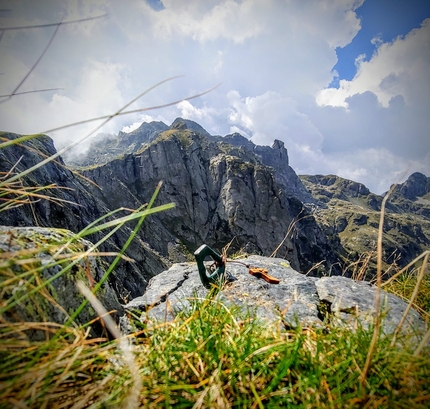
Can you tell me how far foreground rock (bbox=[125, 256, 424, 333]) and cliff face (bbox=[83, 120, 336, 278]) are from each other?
116279 mm

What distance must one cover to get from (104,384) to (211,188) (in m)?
146

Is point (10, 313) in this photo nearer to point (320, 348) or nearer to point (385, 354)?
point (320, 348)

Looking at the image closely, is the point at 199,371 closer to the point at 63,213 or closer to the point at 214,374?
the point at 214,374

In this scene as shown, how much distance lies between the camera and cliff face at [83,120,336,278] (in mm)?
126688

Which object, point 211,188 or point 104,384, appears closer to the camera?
point 104,384

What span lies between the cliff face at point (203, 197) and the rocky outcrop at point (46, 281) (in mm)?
118335

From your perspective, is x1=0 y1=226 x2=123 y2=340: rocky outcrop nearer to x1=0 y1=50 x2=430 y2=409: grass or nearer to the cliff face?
x1=0 y1=50 x2=430 y2=409: grass

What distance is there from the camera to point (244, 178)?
141 metres

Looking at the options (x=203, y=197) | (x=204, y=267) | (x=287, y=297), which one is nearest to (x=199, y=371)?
(x=204, y=267)

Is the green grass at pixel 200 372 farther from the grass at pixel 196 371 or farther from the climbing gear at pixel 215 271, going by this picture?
the climbing gear at pixel 215 271

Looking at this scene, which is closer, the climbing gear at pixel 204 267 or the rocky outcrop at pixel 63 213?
the climbing gear at pixel 204 267

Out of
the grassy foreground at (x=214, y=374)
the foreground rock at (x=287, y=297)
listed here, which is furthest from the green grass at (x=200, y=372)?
the foreground rock at (x=287, y=297)

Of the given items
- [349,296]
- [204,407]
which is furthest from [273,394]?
[349,296]

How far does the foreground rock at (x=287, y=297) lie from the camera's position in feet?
9.32
